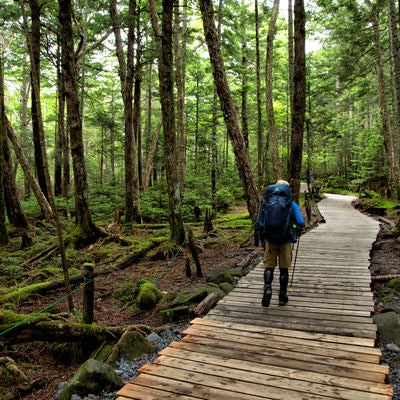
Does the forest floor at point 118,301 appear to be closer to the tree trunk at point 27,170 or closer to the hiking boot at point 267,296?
the hiking boot at point 267,296

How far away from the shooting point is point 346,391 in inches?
119

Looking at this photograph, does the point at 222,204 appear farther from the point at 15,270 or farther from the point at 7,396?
the point at 7,396

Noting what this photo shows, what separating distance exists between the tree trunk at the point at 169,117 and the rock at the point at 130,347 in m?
5.60

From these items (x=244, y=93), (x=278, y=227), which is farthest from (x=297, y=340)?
(x=244, y=93)

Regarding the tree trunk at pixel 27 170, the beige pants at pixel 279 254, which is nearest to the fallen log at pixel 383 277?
the beige pants at pixel 279 254

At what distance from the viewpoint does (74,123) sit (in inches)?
403

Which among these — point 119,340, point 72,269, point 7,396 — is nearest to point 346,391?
point 119,340

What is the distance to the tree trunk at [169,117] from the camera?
9.70 metres

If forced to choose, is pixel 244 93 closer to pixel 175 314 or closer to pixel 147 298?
pixel 147 298

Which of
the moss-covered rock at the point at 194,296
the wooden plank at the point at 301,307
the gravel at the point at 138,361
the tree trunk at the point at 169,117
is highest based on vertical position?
the tree trunk at the point at 169,117

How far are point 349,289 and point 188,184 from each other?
16.9m

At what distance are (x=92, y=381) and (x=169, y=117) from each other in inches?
302

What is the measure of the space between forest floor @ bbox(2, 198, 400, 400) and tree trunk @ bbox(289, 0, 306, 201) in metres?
3.08

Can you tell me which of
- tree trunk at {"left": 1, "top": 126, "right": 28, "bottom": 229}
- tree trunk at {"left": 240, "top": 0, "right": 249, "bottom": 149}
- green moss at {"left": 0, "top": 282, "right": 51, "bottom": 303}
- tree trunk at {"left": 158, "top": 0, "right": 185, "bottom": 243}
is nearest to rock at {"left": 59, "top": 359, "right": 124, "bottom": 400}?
green moss at {"left": 0, "top": 282, "right": 51, "bottom": 303}
